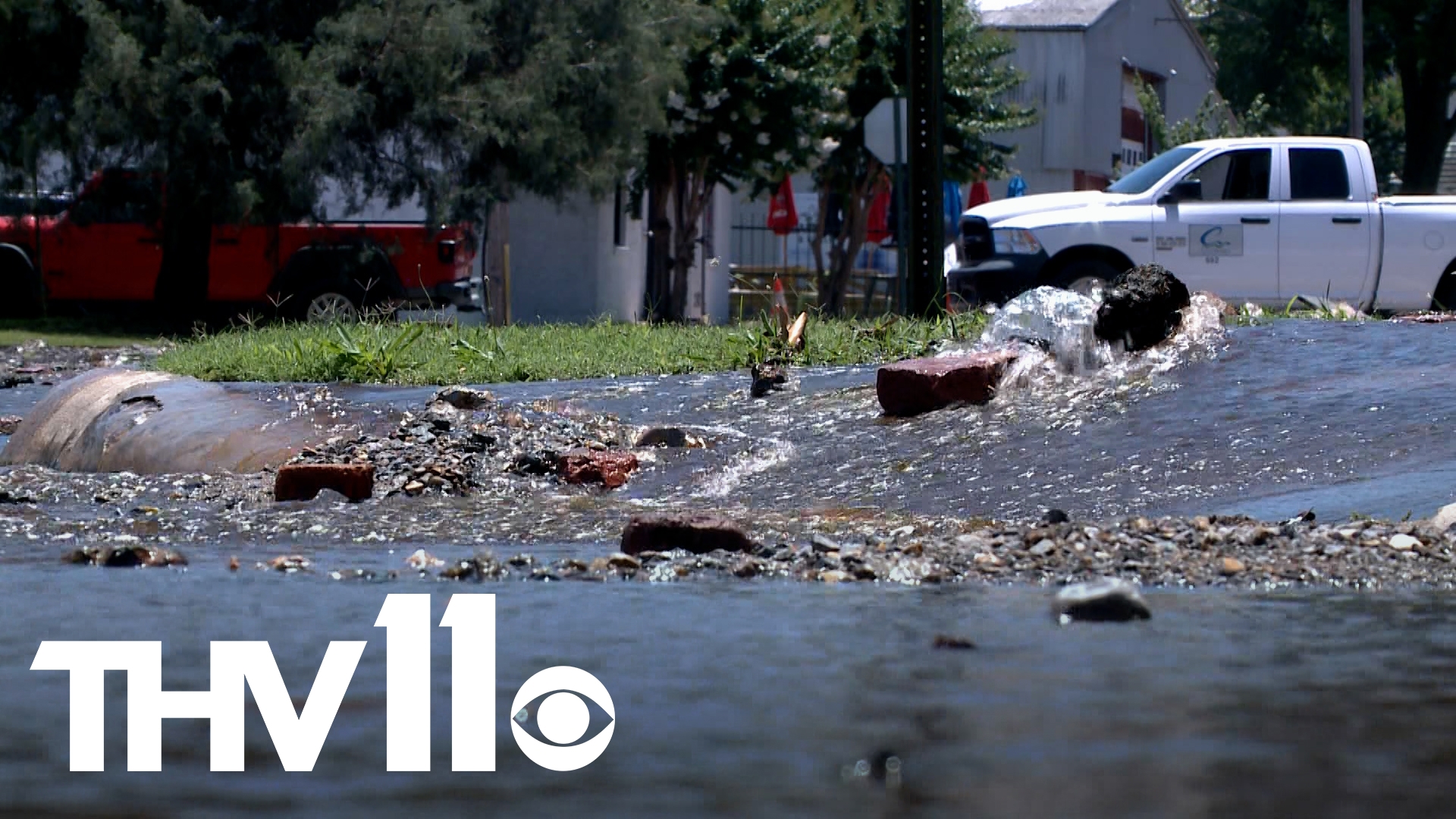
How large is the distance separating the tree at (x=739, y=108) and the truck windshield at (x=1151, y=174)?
1082 centimetres

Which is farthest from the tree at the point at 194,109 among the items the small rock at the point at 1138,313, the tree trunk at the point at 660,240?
the small rock at the point at 1138,313

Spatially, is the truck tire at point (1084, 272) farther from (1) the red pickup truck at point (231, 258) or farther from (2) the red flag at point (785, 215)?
(2) the red flag at point (785, 215)

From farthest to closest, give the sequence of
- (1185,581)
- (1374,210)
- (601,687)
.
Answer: (1374,210) → (1185,581) → (601,687)

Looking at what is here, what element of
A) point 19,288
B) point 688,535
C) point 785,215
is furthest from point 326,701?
point 785,215

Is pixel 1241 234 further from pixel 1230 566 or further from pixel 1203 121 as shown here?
pixel 1203 121

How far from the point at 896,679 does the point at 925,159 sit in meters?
9.80

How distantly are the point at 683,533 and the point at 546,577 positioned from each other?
2.15 feet

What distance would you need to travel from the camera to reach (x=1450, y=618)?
5445mm

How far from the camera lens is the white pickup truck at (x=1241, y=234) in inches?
569

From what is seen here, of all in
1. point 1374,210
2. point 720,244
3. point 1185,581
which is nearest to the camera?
point 1185,581

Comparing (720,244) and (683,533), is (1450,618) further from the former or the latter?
(720,244)

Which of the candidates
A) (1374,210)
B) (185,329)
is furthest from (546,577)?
(185,329)

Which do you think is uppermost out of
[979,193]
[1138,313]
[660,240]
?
[979,193]

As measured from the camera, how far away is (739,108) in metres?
26.3
